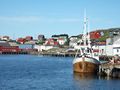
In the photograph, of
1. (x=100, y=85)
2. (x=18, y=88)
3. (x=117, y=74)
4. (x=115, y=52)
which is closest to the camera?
(x=18, y=88)

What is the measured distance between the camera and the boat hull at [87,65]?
216 ft

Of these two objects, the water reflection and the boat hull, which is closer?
the water reflection

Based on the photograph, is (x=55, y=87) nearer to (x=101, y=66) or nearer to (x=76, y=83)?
(x=76, y=83)

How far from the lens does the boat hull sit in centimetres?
6569

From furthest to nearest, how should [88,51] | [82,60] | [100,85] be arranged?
[88,51], [82,60], [100,85]

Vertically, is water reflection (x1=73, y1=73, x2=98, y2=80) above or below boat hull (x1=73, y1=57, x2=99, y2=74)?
below

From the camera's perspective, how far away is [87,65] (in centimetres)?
6588

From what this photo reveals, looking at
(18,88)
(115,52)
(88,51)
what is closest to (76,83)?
(18,88)

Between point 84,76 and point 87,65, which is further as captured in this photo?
point 87,65

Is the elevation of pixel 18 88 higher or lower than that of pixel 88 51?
lower

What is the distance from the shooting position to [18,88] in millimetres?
47781

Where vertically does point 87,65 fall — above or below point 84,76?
above

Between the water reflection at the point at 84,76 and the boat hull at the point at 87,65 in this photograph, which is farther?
the boat hull at the point at 87,65

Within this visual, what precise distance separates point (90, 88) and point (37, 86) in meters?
6.45
